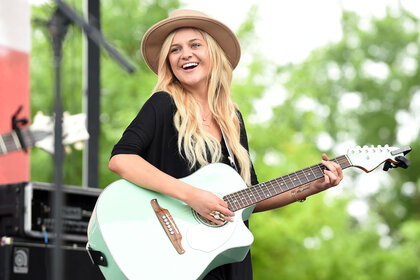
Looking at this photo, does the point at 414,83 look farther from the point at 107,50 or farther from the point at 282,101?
the point at 107,50

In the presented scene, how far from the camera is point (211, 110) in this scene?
10.4ft

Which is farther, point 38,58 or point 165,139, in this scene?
point 38,58

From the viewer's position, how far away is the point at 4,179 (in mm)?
5512

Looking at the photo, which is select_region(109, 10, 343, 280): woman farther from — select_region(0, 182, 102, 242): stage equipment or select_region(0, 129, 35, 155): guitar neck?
select_region(0, 129, 35, 155): guitar neck

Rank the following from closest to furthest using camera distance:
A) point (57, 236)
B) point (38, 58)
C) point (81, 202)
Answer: point (57, 236), point (81, 202), point (38, 58)

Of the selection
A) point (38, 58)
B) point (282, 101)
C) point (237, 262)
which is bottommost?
point (237, 262)

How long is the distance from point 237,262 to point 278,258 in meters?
9.37

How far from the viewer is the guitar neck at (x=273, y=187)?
2984mm

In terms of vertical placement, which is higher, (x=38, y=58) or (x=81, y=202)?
(x=38, y=58)

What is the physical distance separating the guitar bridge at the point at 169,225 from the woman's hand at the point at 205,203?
113 millimetres

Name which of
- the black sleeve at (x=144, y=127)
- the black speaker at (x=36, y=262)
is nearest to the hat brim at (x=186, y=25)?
the black sleeve at (x=144, y=127)

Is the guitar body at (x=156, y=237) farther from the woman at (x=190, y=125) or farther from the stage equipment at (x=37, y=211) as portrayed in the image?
the stage equipment at (x=37, y=211)

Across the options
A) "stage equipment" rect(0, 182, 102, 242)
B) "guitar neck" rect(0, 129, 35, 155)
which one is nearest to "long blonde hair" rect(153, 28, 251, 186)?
"stage equipment" rect(0, 182, 102, 242)

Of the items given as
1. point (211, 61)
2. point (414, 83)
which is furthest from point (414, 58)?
point (211, 61)
